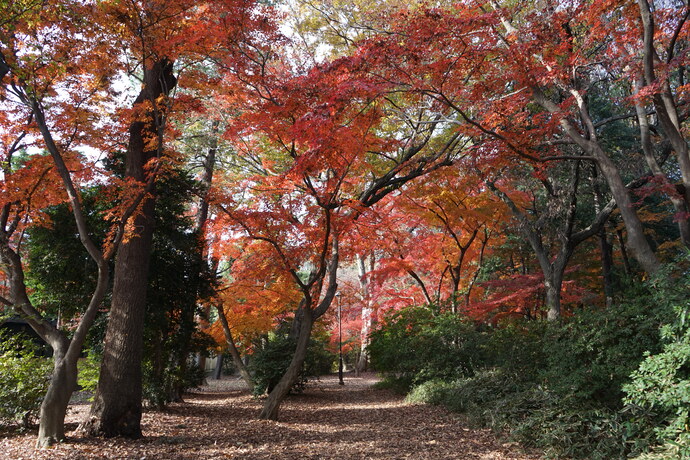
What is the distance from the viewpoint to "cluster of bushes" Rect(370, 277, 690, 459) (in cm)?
414

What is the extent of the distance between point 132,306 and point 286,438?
3024mm

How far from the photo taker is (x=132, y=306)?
6.60 m

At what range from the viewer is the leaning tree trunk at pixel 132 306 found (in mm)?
6195

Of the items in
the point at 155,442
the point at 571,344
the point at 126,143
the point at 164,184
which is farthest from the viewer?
the point at 164,184

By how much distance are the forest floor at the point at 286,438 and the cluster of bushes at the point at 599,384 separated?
456 millimetres

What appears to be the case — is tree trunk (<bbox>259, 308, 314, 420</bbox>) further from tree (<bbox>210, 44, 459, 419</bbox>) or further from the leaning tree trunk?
the leaning tree trunk

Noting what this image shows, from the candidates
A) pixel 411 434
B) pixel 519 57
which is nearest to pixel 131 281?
pixel 411 434

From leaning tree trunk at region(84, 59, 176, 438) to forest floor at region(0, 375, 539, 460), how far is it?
35cm

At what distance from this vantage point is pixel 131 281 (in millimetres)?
6719

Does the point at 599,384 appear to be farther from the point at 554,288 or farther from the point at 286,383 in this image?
the point at 554,288

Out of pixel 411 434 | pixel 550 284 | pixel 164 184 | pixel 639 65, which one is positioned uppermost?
pixel 639 65

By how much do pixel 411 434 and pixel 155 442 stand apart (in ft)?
12.1

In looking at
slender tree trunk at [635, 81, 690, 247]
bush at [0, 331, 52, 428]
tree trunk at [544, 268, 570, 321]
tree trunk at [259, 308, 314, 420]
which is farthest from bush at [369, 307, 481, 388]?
bush at [0, 331, 52, 428]

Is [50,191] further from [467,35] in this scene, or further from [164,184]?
[467,35]
